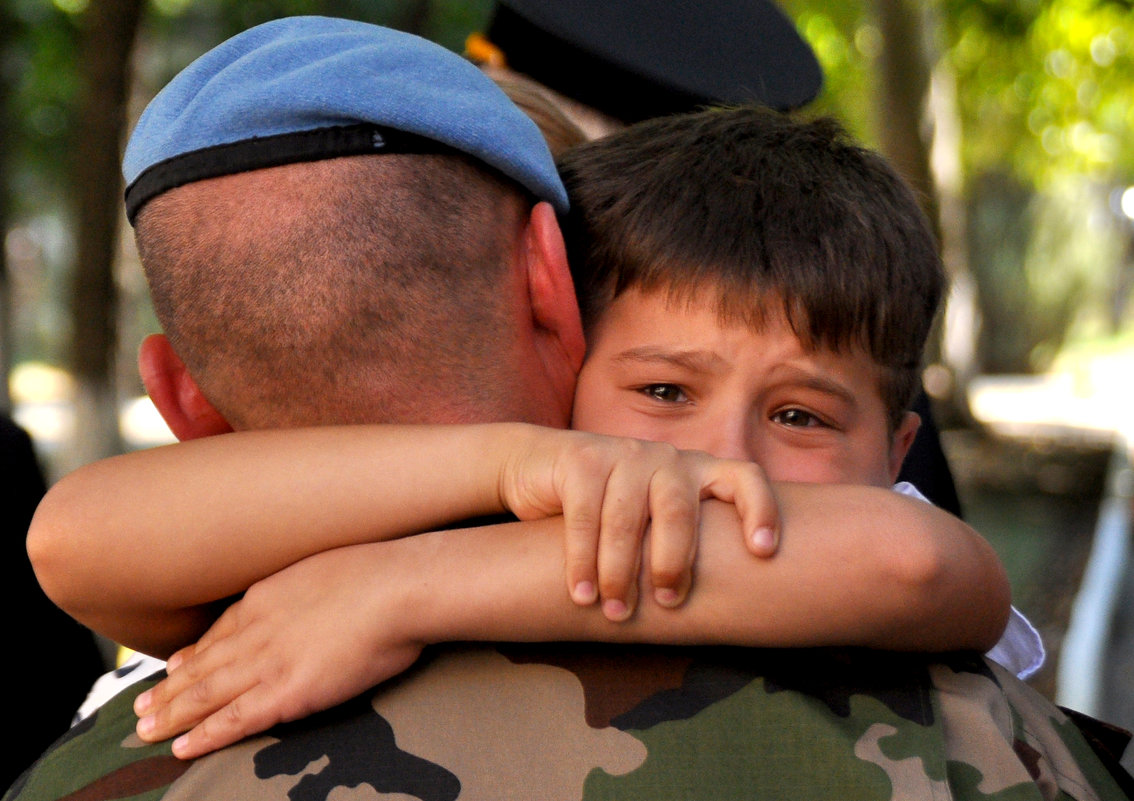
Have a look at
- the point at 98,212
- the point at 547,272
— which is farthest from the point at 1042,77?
the point at 547,272

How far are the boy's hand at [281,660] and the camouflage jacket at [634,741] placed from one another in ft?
0.09

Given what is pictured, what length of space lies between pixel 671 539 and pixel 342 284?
20.5 inches

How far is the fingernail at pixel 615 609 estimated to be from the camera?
131cm

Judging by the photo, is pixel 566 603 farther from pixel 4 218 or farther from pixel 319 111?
pixel 4 218

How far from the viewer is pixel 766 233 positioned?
198cm

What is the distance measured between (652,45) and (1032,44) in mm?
12827

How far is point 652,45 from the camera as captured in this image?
2.95 m

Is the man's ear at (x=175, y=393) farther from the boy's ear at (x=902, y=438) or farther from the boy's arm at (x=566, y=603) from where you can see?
the boy's ear at (x=902, y=438)

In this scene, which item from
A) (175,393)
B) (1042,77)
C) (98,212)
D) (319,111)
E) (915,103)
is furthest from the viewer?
(1042,77)

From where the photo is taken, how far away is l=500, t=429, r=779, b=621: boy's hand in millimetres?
1310

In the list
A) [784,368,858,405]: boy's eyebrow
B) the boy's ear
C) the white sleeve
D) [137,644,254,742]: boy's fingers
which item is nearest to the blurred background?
the boy's ear

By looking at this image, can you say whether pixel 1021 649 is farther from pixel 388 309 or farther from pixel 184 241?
pixel 184 241

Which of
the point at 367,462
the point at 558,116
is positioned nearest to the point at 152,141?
the point at 367,462

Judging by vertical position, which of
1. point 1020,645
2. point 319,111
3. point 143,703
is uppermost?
point 319,111
